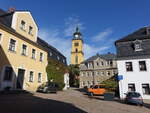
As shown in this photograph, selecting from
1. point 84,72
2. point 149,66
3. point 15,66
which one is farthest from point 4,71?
point 84,72

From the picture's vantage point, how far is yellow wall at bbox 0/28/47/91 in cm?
1692

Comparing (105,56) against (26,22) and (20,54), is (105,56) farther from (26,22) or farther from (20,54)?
(20,54)

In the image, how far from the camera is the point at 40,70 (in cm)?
2422

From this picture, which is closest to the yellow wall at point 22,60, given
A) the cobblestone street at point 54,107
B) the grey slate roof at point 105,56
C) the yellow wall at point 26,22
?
the yellow wall at point 26,22

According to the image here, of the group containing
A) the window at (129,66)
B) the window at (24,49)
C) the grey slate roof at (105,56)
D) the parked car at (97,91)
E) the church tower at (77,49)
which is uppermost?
the church tower at (77,49)

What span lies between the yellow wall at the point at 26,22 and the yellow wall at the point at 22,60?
147 cm

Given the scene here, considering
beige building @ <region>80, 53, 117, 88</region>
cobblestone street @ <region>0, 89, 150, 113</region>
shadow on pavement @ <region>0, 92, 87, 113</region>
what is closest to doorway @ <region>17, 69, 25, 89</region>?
cobblestone street @ <region>0, 89, 150, 113</region>

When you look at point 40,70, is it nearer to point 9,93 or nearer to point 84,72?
point 9,93

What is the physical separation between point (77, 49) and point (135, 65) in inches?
1925

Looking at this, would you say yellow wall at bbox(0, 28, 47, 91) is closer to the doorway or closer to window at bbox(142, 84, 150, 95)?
the doorway

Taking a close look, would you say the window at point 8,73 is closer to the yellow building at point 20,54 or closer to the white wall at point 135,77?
the yellow building at point 20,54

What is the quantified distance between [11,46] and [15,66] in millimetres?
2767

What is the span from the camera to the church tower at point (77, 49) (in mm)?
66000

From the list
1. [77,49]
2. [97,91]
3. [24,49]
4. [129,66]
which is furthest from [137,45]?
[77,49]
